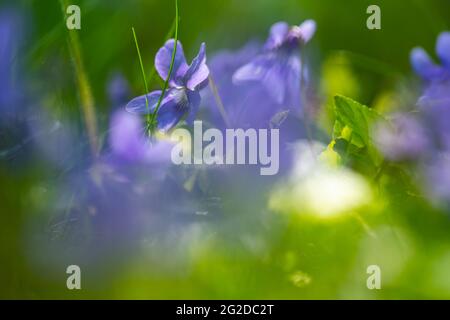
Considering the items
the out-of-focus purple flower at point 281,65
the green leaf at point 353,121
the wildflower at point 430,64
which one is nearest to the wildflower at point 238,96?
the out-of-focus purple flower at point 281,65

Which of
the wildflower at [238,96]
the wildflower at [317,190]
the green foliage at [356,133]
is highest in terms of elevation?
the wildflower at [238,96]

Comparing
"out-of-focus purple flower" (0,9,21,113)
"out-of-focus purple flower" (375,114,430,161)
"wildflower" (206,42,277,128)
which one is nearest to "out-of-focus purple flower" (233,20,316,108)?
"wildflower" (206,42,277,128)

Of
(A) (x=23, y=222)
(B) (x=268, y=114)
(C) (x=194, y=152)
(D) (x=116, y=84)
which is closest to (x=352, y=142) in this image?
(B) (x=268, y=114)

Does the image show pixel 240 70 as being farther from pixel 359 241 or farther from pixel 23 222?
pixel 23 222

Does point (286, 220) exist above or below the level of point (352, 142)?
below

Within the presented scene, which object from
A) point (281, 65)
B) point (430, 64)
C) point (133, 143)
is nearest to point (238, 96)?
point (281, 65)

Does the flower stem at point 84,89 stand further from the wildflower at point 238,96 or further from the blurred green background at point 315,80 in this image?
the wildflower at point 238,96

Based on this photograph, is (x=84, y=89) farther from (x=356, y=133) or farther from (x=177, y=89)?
(x=356, y=133)
